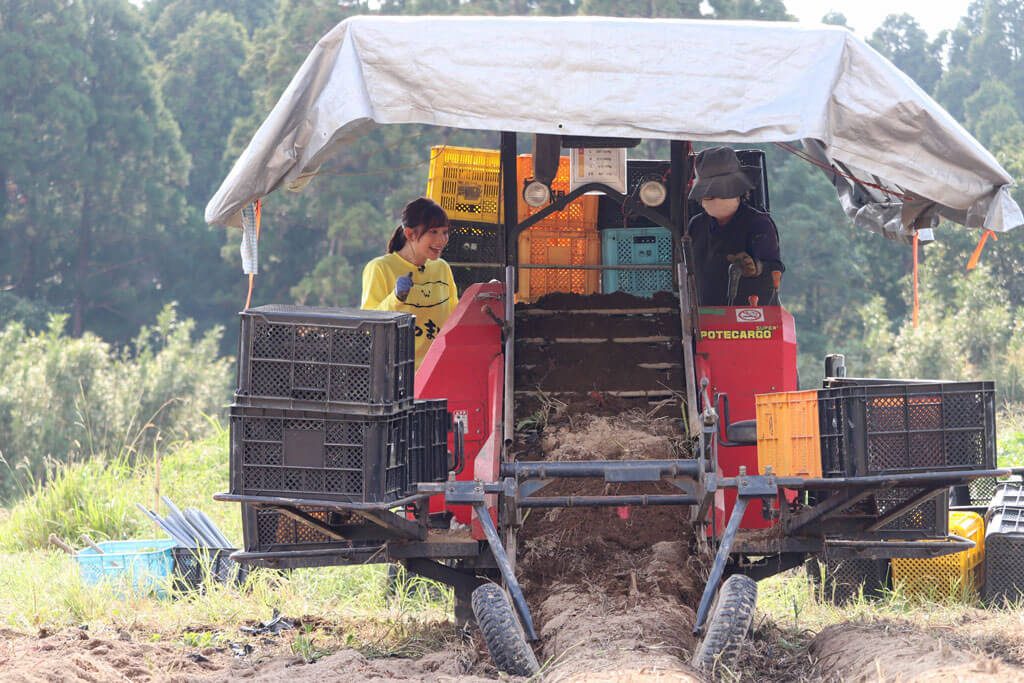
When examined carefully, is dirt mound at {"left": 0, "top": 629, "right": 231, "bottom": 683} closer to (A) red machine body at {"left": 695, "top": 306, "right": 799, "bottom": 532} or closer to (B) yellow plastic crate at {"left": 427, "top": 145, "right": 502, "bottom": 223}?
(A) red machine body at {"left": 695, "top": 306, "right": 799, "bottom": 532}

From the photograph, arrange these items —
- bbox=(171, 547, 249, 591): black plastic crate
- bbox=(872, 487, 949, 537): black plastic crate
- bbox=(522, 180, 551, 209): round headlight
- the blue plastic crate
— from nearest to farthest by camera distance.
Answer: bbox=(872, 487, 949, 537): black plastic crate, bbox=(522, 180, 551, 209): round headlight, the blue plastic crate, bbox=(171, 547, 249, 591): black plastic crate

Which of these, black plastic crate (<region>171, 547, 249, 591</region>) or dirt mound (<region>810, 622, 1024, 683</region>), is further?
black plastic crate (<region>171, 547, 249, 591</region>)

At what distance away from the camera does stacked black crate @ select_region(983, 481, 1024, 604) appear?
25.5ft

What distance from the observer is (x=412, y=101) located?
20.6 feet

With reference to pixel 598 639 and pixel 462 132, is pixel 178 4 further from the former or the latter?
pixel 598 639

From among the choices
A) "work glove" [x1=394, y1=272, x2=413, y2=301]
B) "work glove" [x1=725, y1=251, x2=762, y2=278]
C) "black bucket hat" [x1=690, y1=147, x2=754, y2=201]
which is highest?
"black bucket hat" [x1=690, y1=147, x2=754, y2=201]

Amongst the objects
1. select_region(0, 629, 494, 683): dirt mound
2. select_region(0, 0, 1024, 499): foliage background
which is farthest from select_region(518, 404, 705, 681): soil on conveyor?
select_region(0, 0, 1024, 499): foliage background

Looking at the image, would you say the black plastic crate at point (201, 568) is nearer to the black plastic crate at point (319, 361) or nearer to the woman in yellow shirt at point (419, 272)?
the woman in yellow shirt at point (419, 272)

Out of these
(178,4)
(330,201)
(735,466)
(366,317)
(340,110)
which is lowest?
(735,466)

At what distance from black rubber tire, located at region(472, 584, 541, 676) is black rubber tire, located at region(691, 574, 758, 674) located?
66cm

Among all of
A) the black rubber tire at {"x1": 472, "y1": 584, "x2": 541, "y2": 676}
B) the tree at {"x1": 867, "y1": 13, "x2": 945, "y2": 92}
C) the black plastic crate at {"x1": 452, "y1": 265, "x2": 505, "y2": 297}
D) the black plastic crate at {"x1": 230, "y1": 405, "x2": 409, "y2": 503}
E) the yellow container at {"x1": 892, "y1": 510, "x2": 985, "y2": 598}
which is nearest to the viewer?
the black rubber tire at {"x1": 472, "y1": 584, "x2": 541, "y2": 676}

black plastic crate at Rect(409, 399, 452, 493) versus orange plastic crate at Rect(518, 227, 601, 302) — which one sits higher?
orange plastic crate at Rect(518, 227, 601, 302)


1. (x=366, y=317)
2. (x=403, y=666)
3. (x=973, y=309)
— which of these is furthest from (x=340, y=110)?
(x=973, y=309)

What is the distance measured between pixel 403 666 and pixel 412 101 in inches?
99.7
